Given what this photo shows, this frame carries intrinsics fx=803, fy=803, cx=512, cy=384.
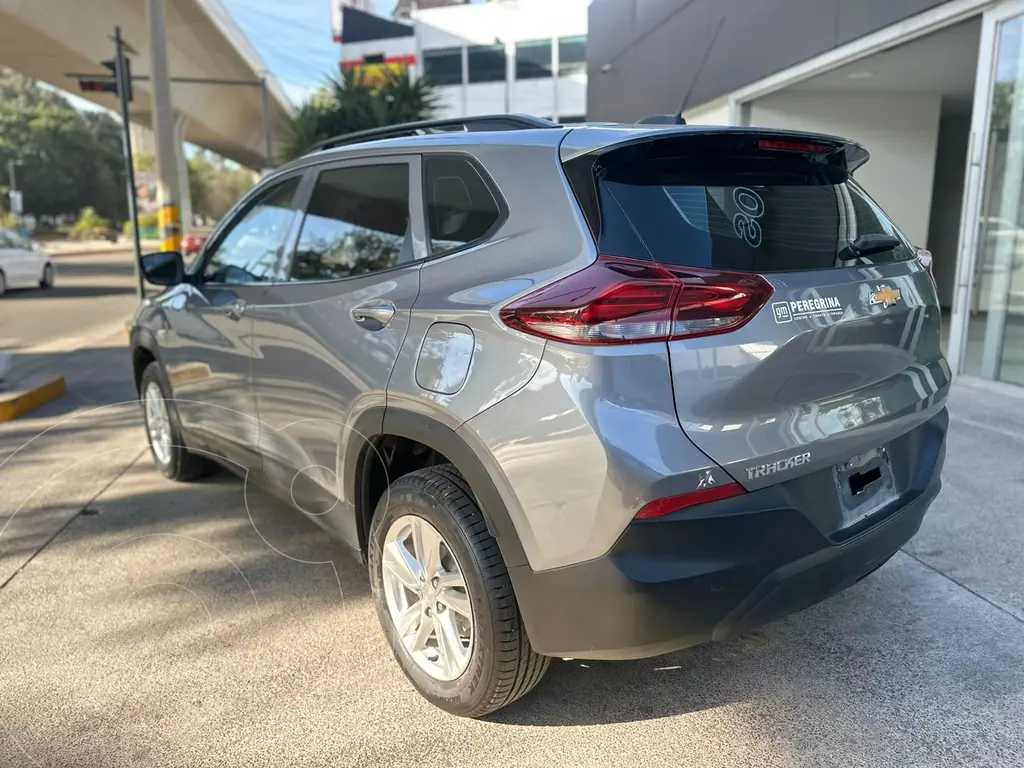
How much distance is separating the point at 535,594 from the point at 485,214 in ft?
3.81

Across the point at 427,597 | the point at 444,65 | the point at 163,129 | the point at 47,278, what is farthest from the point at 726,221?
the point at 444,65

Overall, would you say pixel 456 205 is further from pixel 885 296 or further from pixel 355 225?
pixel 885 296

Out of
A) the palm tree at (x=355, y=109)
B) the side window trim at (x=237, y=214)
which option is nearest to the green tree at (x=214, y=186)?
the palm tree at (x=355, y=109)

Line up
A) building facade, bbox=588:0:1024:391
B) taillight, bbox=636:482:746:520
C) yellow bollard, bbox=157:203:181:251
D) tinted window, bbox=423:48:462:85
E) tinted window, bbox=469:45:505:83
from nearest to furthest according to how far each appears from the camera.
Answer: taillight, bbox=636:482:746:520 → building facade, bbox=588:0:1024:391 → yellow bollard, bbox=157:203:181:251 → tinted window, bbox=469:45:505:83 → tinted window, bbox=423:48:462:85

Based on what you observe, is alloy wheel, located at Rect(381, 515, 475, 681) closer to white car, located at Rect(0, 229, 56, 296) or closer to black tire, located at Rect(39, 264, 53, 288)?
white car, located at Rect(0, 229, 56, 296)

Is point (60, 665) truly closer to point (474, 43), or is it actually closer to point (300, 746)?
point (300, 746)

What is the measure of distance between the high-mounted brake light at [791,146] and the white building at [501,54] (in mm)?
39592

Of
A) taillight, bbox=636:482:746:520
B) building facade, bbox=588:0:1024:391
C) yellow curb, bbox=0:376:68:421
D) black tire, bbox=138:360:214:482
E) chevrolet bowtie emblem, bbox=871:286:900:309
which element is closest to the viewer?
taillight, bbox=636:482:746:520

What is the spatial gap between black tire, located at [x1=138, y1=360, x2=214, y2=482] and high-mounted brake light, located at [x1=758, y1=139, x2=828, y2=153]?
3.48 meters

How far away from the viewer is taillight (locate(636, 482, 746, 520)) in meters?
2.02

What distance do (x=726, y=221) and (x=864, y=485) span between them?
2.99 ft

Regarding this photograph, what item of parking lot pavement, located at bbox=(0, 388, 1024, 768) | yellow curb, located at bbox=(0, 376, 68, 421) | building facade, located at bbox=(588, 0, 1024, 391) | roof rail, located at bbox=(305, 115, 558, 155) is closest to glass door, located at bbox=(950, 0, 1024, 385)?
building facade, located at bbox=(588, 0, 1024, 391)

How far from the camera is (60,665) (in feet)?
9.66

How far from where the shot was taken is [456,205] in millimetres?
2654
